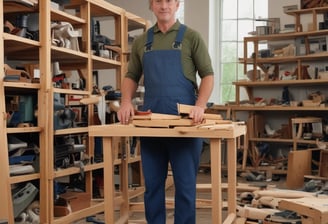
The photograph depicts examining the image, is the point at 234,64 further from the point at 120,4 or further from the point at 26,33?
the point at 26,33

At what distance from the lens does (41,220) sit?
311cm

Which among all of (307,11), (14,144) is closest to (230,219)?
(14,144)

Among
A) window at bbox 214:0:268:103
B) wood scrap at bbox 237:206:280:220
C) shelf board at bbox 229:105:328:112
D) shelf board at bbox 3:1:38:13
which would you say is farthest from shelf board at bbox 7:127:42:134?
window at bbox 214:0:268:103

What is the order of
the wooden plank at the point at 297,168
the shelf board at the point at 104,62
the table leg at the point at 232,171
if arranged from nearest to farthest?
the table leg at the point at 232,171 → the shelf board at the point at 104,62 → the wooden plank at the point at 297,168

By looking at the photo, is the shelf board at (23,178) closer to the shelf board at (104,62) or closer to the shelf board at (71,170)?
the shelf board at (71,170)

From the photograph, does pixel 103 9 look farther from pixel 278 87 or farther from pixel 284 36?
pixel 278 87

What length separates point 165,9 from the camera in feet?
7.10

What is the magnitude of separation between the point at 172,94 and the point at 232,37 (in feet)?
16.4

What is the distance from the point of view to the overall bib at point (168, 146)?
2.21m

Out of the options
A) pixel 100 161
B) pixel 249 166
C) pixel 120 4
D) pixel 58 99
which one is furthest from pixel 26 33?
pixel 120 4

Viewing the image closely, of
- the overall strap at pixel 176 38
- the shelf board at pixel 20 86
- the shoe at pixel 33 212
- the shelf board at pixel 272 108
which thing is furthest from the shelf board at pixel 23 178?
the shelf board at pixel 272 108

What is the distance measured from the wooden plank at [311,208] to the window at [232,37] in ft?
13.7

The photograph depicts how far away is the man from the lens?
2.21 m

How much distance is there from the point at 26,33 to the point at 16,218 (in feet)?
4.09
